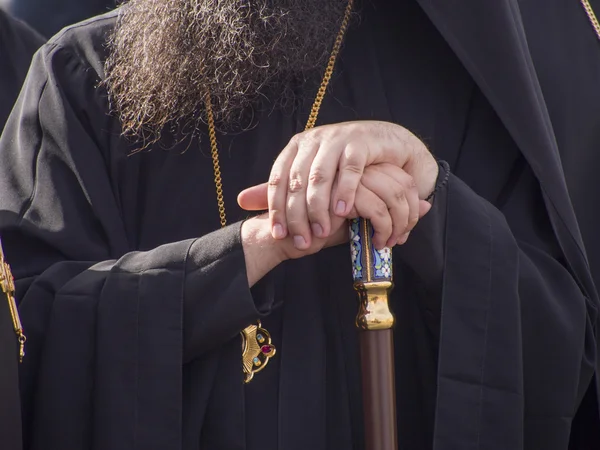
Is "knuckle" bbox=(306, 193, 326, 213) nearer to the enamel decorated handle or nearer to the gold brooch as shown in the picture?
the enamel decorated handle

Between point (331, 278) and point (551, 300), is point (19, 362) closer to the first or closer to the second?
point (331, 278)

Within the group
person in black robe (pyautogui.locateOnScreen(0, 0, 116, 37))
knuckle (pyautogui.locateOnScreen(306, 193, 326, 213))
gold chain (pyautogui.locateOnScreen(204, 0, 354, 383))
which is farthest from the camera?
person in black robe (pyautogui.locateOnScreen(0, 0, 116, 37))

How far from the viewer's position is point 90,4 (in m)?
4.68

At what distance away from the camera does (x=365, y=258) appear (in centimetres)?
238

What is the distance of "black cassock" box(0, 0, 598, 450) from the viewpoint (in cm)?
246

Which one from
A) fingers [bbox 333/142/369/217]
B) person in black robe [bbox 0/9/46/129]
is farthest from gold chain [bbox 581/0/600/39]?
person in black robe [bbox 0/9/46/129]

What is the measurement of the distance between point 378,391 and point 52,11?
9.63ft

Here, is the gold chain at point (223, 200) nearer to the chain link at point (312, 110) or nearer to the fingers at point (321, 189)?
the chain link at point (312, 110)

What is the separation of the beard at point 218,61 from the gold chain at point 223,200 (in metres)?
0.02

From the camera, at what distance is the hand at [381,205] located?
2303 millimetres

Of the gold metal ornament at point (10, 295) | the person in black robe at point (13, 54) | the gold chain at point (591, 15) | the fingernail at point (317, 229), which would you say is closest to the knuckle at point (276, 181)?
the fingernail at point (317, 229)

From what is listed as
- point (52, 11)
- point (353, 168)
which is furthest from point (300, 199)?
point (52, 11)

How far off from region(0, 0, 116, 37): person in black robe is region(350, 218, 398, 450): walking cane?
261 centimetres

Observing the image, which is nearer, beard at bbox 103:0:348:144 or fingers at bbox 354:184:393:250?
fingers at bbox 354:184:393:250
